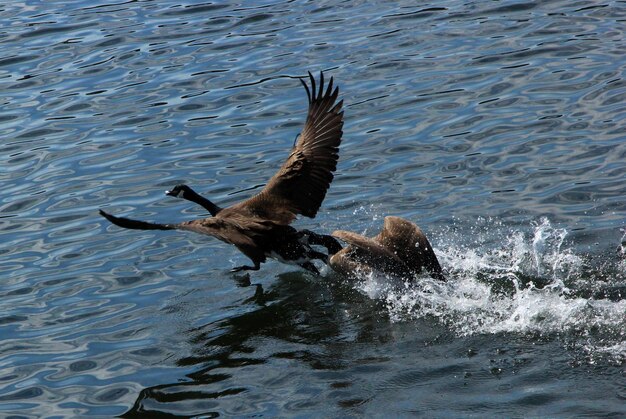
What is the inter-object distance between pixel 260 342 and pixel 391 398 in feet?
5.54

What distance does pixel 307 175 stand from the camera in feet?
33.1

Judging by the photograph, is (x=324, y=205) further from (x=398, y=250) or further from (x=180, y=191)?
(x=398, y=250)

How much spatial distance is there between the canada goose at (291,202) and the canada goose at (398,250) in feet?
2.12

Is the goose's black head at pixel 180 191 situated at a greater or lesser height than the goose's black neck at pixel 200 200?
greater

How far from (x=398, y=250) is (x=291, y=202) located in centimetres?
145

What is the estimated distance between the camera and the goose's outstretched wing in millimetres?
9914

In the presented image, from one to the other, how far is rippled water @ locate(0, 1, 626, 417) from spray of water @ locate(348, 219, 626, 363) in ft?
0.08

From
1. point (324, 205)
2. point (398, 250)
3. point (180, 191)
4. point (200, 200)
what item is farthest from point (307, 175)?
point (398, 250)

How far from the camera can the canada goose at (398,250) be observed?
8.85 meters

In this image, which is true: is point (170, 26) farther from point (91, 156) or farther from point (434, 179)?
point (434, 179)

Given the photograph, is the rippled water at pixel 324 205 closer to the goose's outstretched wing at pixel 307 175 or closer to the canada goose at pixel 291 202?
the canada goose at pixel 291 202

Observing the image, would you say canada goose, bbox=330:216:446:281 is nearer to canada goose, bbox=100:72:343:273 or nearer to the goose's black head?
canada goose, bbox=100:72:343:273

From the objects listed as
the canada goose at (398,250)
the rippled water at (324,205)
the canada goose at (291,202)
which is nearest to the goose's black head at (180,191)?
the canada goose at (291,202)

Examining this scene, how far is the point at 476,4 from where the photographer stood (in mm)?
16656
